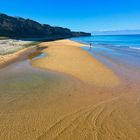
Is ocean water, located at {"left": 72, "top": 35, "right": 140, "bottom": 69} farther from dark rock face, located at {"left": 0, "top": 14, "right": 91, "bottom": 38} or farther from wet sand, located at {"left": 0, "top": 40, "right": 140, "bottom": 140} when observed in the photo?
dark rock face, located at {"left": 0, "top": 14, "right": 91, "bottom": 38}

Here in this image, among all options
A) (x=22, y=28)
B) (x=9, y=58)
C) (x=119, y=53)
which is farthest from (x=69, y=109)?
(x=22, y=28)

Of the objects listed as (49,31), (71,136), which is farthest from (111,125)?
(49,31)

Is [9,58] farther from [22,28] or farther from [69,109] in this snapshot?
[22,28]

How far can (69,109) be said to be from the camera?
5.98 meters

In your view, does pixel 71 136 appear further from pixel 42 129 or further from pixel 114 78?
pixel 114 78

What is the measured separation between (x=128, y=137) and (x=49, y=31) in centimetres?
10957

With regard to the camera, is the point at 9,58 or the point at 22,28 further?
the point at 22,28

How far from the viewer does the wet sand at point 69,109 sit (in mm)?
4582

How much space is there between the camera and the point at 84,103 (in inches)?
255

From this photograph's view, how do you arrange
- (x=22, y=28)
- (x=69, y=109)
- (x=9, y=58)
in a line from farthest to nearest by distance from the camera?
1. (x=22, y=28)
2. (x=9, y=58)
3. (x=69, y=109)

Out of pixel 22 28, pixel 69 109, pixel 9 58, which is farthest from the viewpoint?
pixel 22 28

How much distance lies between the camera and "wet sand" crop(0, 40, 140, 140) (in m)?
4.58

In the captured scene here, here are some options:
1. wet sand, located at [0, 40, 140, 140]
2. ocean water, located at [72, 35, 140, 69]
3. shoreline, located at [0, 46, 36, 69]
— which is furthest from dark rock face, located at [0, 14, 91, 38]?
wet sand, located at [0, 40, 140, 140]

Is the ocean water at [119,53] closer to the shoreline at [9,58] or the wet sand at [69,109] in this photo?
the wet sand at [69,109]
